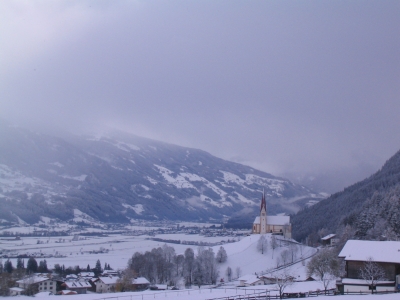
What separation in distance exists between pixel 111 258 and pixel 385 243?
10208cm

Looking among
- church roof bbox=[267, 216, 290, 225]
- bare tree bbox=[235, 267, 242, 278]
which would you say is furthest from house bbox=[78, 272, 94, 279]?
church roof bbox=[267, 216, 290, 225]

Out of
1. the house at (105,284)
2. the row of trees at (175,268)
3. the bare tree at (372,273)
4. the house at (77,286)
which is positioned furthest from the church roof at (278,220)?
the bare tree at (372,273)

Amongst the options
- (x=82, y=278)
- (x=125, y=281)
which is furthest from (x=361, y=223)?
(x=82, y=278)

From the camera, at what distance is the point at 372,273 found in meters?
55.8

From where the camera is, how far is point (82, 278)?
100m

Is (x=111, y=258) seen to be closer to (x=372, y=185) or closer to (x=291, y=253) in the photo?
(x=291, y=253)

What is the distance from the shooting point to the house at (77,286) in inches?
3541

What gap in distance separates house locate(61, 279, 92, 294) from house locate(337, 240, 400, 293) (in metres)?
50.1

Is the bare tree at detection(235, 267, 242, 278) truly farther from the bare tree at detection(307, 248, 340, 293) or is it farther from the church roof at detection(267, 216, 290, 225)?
the church roof at detection(267, 216, 290, 225)

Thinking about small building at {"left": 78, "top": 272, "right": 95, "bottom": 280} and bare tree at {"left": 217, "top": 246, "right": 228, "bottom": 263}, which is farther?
bare tree at {"left": 217, "top": 246, "right": 228, "bottom": 263}

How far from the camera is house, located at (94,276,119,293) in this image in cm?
8949

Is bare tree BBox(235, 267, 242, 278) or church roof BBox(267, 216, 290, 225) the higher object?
church roof BBox(267, 216, 290, 225)

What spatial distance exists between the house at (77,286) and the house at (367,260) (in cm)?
5007

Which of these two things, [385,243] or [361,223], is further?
[361,223]
